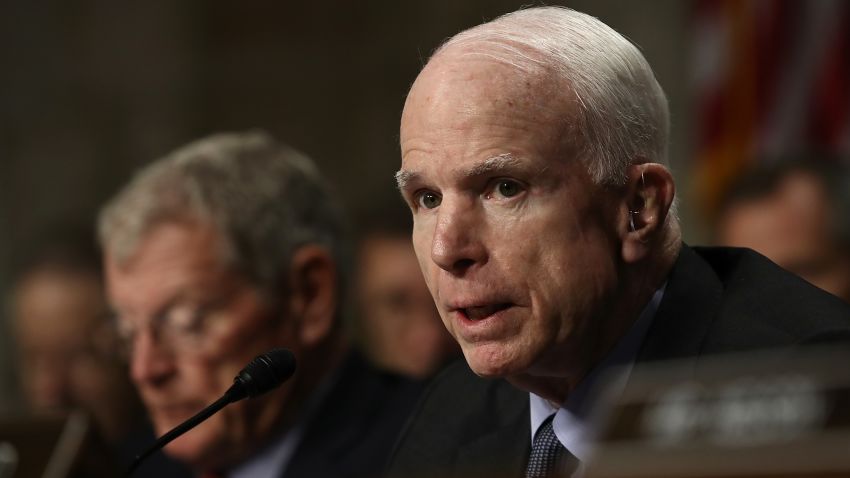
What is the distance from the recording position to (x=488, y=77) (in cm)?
251

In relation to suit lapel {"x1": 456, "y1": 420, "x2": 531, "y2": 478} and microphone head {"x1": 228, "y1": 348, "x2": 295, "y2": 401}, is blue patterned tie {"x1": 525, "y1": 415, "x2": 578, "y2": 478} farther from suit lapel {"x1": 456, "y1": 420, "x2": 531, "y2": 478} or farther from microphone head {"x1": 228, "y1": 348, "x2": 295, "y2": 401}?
microphone head {"x1": 228, "y1": 348, "x2": 295, "y2": 401}

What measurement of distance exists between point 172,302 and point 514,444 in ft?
4.53

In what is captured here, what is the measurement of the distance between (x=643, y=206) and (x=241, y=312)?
5.08ft

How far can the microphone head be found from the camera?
2711 mm

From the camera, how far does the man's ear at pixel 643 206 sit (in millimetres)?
2584

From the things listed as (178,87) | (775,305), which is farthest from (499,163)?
(178,87)

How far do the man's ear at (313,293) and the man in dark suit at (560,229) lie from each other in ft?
4.16

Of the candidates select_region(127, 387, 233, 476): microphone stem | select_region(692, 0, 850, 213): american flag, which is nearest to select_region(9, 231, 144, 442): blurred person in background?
select_region(127, 387, 233, 476): microphone stem

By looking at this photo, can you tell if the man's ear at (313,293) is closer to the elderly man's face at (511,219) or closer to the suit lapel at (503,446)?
the suit lapel at (503,446)

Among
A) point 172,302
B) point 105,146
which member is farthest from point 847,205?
point 105,146

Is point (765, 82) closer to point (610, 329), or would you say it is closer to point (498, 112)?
point (610, 329)

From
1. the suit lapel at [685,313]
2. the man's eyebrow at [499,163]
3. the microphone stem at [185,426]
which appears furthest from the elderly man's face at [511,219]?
the microphone stem at [185,426]

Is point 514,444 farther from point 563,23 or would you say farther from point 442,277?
point 563,23

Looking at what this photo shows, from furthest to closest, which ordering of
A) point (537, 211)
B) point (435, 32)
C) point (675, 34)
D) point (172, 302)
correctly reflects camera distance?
point (435, 32), point (675, 34), point (172, 302), point (537, 211)
